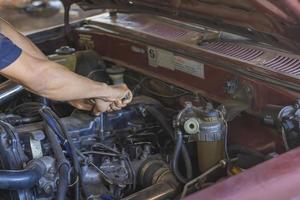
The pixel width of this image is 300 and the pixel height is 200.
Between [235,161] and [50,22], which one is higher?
[235,161]

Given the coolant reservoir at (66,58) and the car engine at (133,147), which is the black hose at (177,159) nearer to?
the car engine at (133,147)

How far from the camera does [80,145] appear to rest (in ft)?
5.13

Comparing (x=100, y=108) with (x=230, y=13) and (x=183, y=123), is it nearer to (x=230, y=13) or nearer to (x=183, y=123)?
(x=183, y=123)

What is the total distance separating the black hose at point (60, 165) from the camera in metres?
1.33

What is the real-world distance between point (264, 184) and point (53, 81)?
591 mm

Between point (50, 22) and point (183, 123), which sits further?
point (50, 22)

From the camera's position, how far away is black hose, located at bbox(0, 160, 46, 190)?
1267 mm

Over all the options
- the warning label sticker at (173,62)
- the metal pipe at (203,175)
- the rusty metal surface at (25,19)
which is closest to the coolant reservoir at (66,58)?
the warning label sticker at (173,62)

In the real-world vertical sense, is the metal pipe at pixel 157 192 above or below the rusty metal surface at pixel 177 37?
below

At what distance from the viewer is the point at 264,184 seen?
1.17 meters

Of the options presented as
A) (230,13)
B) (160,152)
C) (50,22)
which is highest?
(230,13)

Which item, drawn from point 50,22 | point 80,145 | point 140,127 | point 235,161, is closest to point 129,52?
point 140,127

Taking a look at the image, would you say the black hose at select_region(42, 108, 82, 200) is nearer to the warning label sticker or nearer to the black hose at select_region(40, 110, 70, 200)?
the black hose at select_region(40, 110, 70, 200)

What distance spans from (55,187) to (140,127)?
0.40 metres
